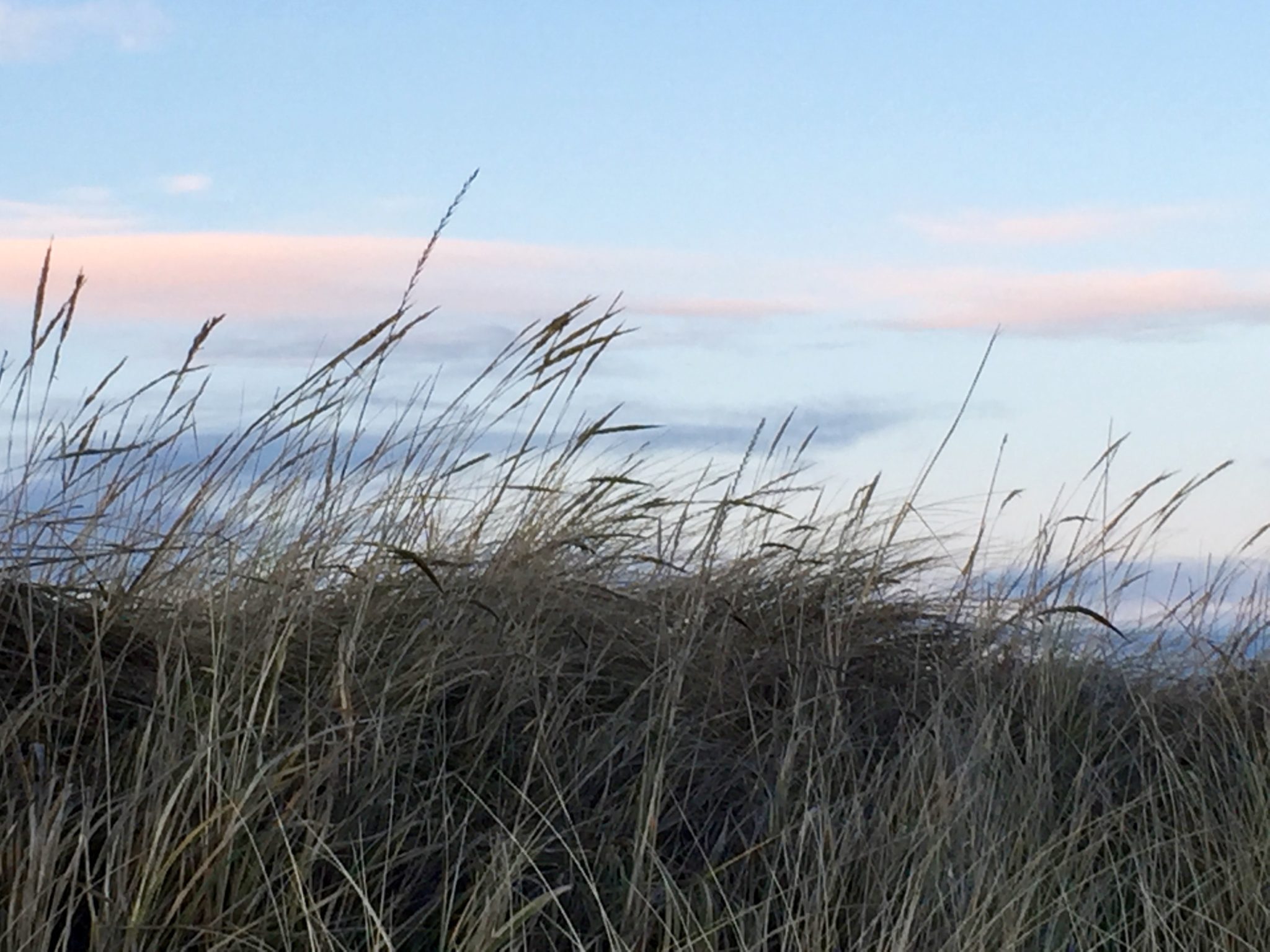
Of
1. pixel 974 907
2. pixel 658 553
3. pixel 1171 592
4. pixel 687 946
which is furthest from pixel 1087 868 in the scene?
pixel 1171 592

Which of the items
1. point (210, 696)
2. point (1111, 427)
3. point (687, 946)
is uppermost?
point (1111, 427)

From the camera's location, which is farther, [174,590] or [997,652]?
[997,652]

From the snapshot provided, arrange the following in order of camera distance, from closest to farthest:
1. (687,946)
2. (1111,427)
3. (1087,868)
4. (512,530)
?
(687,946), (1087,868), (512,530), (1111,427)

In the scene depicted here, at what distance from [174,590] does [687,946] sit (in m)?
1.64

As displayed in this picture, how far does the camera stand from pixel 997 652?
3.69 m

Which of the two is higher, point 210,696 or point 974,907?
point 210,696

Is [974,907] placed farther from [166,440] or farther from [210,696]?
[166,440]

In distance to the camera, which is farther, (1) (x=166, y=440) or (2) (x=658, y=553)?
(2) (x=658, y=553)

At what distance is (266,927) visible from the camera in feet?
6.53

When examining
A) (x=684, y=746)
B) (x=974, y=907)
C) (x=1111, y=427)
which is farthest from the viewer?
(x=1111, y=427)

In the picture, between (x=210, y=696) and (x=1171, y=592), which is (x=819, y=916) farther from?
(x=1171, y=592)

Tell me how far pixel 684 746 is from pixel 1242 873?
102 centimetres

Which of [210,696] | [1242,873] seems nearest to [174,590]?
[210,696]

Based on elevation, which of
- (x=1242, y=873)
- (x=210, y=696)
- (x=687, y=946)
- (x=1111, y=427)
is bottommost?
(x=1242, y=873)
